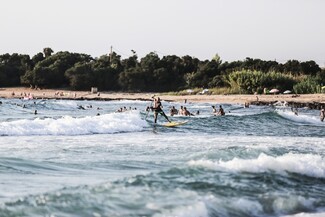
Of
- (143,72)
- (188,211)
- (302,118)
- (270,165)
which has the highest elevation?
(143,72)

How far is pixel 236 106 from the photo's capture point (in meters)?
60.0

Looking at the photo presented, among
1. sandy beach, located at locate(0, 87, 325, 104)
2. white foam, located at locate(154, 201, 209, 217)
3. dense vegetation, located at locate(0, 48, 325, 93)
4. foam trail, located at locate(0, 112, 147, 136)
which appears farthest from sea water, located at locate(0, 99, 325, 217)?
dense vegetation, located at locate(0, 48, 325, 93)

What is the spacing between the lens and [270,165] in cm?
1502

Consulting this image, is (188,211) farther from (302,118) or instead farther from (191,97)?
(191,97)

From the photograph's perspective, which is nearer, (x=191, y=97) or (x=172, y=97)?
(x=191, y=97)

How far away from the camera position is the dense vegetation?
8281cm

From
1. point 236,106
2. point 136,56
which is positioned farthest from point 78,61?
point 236,106

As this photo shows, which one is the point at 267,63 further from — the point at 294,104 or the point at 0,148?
the point at 0,148

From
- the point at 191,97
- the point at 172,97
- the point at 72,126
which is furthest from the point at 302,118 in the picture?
the point at 172,97

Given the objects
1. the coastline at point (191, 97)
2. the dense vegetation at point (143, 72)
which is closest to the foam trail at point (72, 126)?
the coastline at point (191, 97)

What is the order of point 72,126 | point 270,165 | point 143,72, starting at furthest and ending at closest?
1. point 143,72
2. point 72,126
3. point 270,165

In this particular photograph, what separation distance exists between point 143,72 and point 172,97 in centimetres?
1469

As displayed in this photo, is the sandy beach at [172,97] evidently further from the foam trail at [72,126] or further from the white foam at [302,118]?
the foam trail at [72,126]

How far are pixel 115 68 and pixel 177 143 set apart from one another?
68.7 meters
